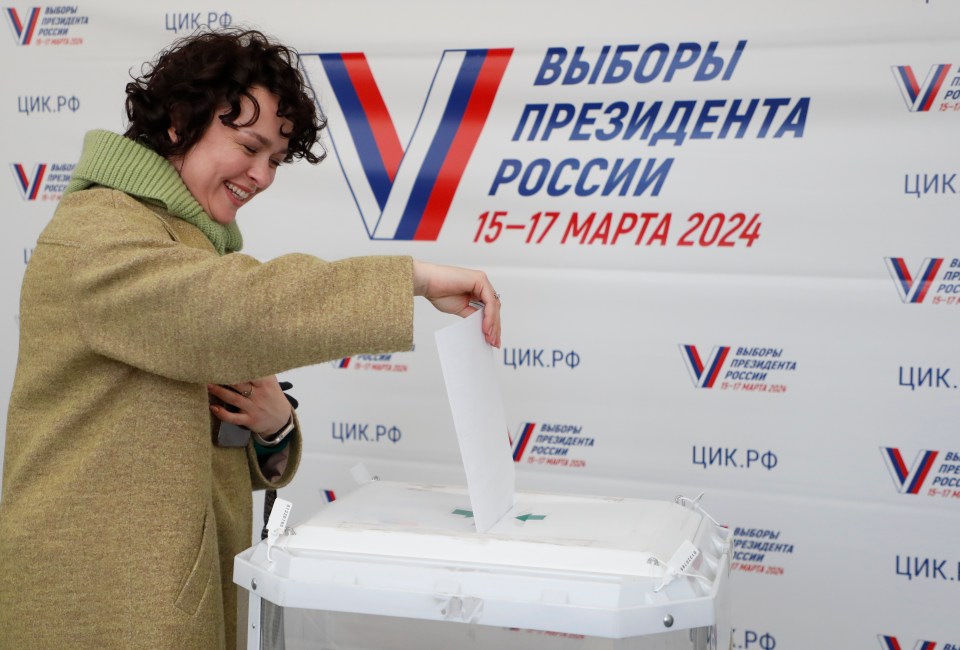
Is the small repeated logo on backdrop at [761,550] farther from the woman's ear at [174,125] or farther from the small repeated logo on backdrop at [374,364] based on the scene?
the woman's ear at [174,125]

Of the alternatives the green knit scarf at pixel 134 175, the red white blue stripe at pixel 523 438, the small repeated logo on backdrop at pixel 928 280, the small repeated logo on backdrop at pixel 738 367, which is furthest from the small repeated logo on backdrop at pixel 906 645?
the green knit scarf at pixel 134 175

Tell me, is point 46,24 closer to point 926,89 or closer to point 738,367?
point 738,367

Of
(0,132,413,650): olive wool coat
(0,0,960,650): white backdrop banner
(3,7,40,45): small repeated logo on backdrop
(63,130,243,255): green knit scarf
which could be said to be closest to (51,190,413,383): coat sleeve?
(0,132,413,650): olive wool coat

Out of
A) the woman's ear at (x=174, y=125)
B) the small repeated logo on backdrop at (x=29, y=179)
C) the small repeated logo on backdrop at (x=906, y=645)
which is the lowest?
the small repeated logo on backdrop at (x=906, y=645)

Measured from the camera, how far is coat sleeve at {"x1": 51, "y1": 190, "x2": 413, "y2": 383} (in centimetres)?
108

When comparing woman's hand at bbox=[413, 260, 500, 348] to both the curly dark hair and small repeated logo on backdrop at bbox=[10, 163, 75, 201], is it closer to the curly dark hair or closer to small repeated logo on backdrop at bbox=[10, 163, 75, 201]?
the curly dark hair

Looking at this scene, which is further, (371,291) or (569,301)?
(569,301)

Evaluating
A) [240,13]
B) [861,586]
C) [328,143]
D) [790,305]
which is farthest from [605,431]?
[240,13]

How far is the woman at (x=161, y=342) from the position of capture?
1.09m

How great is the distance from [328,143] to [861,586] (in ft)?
5.48

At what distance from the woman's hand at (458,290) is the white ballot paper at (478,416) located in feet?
0.05

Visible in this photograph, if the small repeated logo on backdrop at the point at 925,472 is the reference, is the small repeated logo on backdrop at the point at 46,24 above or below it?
above

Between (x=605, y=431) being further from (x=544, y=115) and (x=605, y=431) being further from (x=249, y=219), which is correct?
(x=249, y=219)

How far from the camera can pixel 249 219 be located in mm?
2607
